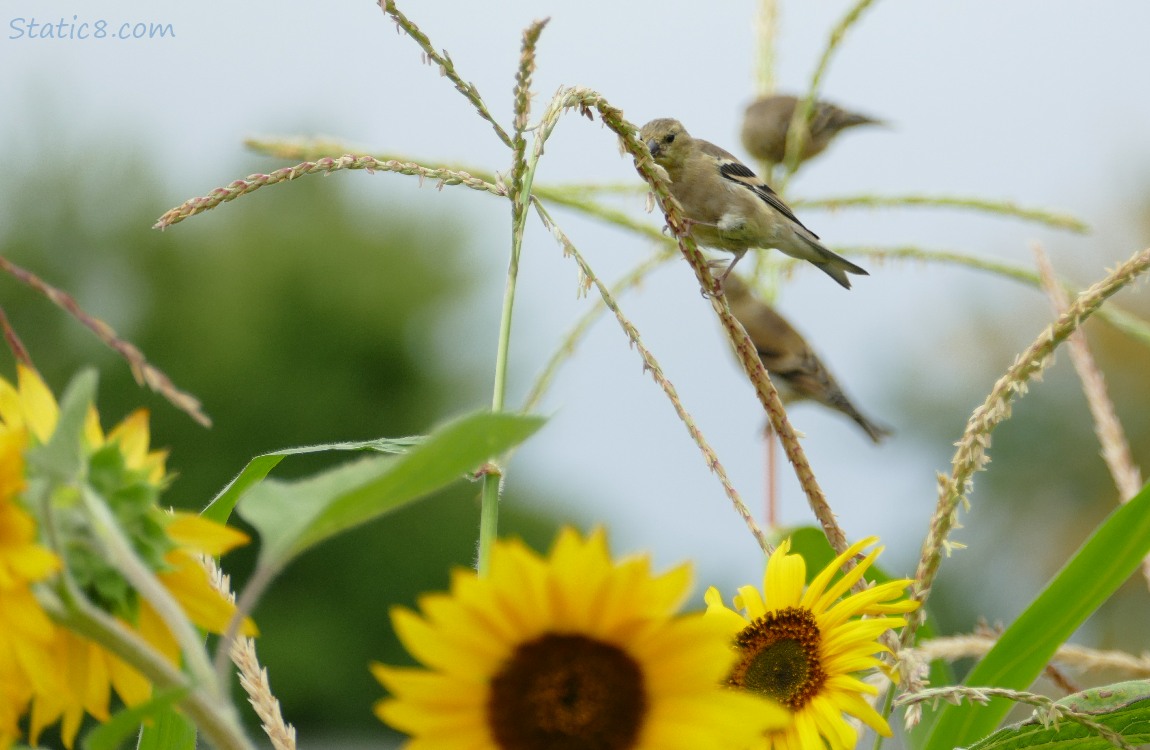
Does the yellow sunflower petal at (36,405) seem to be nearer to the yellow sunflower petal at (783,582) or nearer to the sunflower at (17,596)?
the sunflower at (17,596)

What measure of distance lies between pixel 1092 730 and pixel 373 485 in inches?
14.0

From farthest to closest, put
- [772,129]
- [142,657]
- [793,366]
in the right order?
[793,366]
[772,129]
[142,657]

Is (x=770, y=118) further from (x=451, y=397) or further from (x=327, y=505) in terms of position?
(x=451, y=397)

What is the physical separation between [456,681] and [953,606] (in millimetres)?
8826

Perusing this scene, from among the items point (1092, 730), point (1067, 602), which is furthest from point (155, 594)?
point (1067, 602)

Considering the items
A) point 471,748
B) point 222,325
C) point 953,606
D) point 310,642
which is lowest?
point 310,642

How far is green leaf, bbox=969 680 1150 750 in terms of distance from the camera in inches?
18.1

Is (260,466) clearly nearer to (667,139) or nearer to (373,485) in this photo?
(373,485)

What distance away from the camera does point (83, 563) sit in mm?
260

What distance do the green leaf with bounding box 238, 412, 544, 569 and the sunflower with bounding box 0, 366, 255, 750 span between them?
1 centimetres

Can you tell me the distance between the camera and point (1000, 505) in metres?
9.01

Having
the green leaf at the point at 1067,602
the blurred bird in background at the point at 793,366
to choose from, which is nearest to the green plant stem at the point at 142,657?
the green leaf at the point at 1067,602

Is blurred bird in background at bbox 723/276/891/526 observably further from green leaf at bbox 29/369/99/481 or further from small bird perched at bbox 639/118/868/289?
green leaf at bbox 29/369/99/481

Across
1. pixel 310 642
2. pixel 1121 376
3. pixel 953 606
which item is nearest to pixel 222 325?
pixel 310 642
